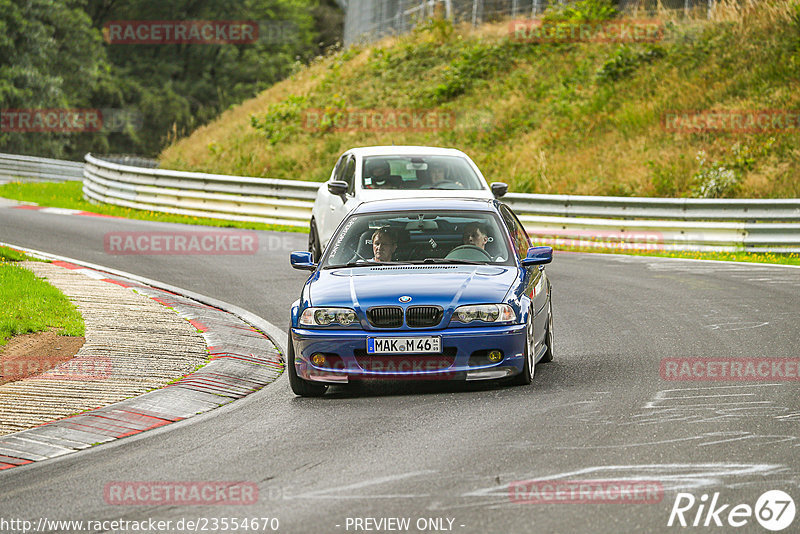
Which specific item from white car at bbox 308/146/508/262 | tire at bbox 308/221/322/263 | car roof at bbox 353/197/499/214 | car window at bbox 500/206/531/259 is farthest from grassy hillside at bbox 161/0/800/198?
car roof at bbox 353/197/499/214

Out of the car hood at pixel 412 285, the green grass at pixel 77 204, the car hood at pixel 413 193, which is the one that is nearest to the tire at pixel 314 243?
the car hood at pixel 413 193

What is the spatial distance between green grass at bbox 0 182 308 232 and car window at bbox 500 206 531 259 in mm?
13340

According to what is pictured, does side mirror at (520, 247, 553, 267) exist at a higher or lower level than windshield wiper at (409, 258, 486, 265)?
higher

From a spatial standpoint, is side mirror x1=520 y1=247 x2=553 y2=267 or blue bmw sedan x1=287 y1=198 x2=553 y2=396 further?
side mirror x1=520 y1=247 x2=553 y2=267

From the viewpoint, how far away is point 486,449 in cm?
690

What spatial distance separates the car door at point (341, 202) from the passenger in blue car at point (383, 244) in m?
5.13

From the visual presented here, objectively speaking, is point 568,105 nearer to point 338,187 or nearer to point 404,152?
point 404,152

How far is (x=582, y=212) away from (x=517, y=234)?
39.5 ft

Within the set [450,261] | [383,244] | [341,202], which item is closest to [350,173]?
[341,202]

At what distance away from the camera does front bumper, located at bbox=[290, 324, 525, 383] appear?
8.45 m

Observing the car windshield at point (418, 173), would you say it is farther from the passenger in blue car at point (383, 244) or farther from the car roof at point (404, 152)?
the passenger in blue car at point (383, 244)

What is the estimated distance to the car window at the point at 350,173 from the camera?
15.8m

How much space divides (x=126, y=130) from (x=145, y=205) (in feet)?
115

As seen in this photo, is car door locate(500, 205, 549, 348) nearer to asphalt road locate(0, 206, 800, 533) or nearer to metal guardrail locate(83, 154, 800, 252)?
asphalt road locate(0, 206, 800, 533)
